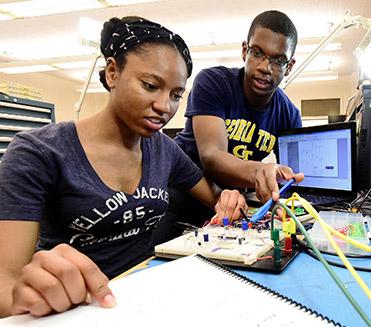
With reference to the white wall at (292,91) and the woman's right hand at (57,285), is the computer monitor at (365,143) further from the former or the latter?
the white wall at (292,91)

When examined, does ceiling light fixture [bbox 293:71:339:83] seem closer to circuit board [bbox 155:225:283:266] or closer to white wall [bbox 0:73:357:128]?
white wall [bbox 0:73:357:128]

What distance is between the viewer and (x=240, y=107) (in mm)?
1398

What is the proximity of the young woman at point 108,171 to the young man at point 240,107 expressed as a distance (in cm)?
33

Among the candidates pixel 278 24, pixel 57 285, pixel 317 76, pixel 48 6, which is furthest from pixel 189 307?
pixel 317 76

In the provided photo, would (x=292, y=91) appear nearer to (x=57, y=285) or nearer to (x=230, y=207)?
(x=230, y=207)

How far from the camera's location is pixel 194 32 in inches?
169

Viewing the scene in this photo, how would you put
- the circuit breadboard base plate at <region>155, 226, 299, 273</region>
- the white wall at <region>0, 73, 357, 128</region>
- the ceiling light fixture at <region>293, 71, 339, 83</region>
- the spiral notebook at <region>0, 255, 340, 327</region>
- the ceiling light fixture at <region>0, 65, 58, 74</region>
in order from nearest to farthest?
the spiral notebook at <region>0, 255, 340, 327</region> → the circuit breadboard base plate at <region>155, 226, 299, 273</region> → the ceiling light fixture at <region>0, 65, 58, 74</region> → the ceiling light fixture at <region>293, 71, 339, 83</region> → the white wall at <region>0, 73, 357, 128</region>

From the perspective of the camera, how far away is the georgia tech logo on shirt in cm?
136

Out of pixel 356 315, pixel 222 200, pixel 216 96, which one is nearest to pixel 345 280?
pixel 356 315

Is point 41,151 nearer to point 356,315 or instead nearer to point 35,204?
point 35,204

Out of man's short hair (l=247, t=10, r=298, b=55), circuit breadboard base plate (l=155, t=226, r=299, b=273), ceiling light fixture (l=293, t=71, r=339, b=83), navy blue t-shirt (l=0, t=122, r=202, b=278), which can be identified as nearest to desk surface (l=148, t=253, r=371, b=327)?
circuit breadboard base plate (l=155, t=226, r=299, b=273)

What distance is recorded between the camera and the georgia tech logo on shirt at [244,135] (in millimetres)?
1362

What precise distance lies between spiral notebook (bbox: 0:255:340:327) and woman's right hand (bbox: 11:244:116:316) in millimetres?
12

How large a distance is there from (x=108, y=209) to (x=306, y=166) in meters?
0.91
